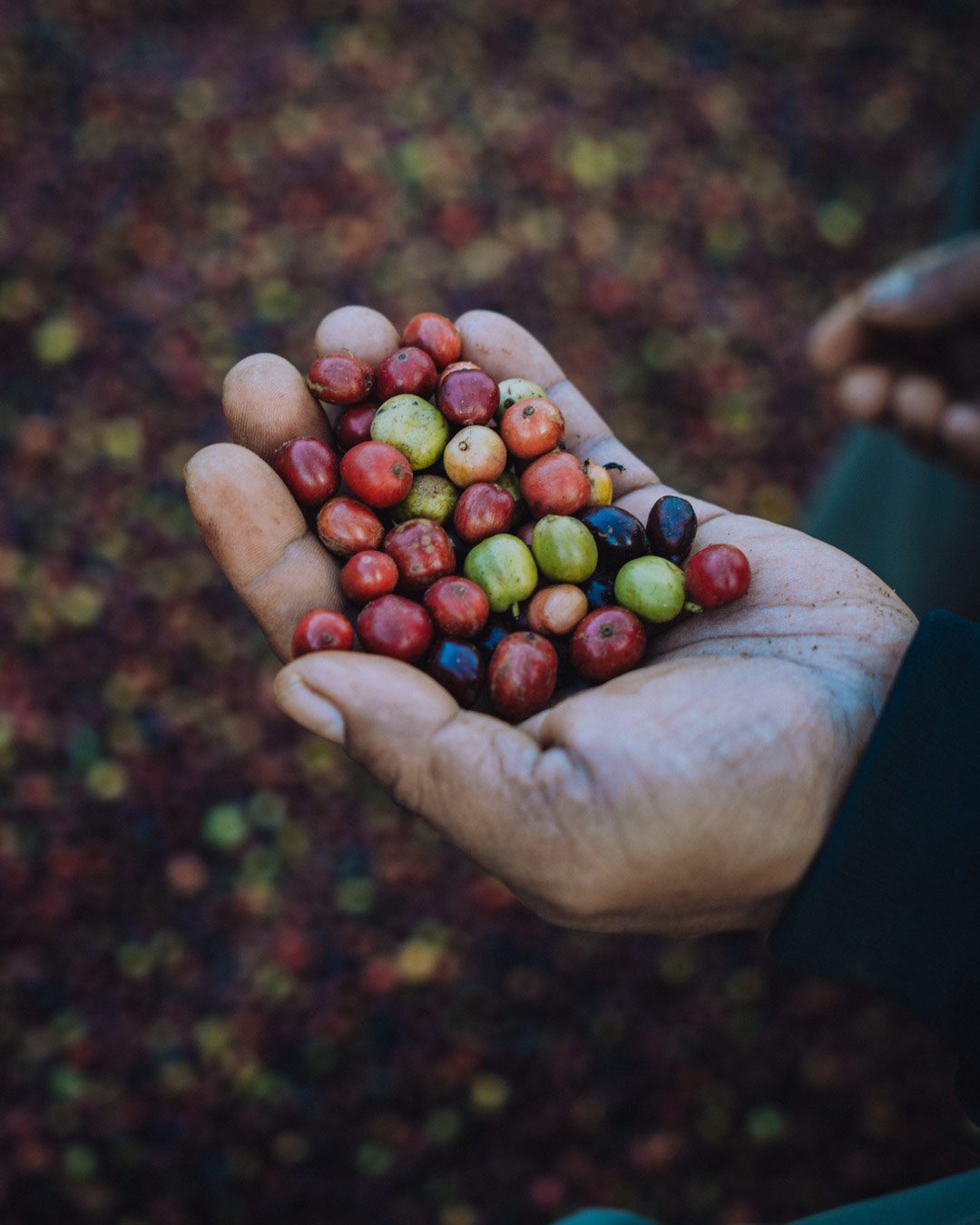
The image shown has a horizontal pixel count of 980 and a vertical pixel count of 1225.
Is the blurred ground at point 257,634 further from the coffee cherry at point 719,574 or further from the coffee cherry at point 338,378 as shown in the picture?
the coffee cherry at point 719,574

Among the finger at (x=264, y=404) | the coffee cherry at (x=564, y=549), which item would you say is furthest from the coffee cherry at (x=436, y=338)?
the coffee cherry at (x=564, y=549)

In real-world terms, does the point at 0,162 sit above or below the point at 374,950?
above

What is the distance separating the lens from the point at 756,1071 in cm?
468

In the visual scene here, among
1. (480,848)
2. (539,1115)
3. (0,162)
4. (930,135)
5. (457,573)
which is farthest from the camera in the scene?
(930,135)

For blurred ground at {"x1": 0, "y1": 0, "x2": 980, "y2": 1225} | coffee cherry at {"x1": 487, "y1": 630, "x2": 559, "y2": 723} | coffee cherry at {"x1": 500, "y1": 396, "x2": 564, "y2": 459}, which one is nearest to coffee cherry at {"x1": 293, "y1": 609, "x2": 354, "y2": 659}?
coffee cherry at {"x1": 487, "y1": 630, "x2": 559, "y2": 723}

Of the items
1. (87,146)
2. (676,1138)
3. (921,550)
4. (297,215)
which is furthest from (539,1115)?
(87,146)

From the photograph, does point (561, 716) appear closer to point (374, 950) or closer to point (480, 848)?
point (480, 848)

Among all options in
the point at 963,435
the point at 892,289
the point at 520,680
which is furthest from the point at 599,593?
the point at 892,289

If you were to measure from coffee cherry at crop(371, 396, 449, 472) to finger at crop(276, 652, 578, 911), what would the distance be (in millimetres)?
1074

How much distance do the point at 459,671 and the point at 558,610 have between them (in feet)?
1.51

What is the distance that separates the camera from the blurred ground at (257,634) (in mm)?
4445

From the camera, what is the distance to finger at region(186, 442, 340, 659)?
311 cm

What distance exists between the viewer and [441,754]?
252 cm

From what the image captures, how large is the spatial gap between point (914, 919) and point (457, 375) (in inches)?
92.1
